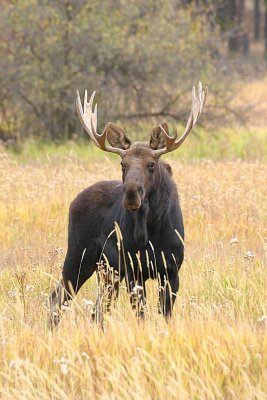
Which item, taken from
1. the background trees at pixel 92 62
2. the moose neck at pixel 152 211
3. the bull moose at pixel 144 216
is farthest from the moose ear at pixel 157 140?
the background trees at pixel 92 62

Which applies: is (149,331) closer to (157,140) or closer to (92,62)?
(157,140)

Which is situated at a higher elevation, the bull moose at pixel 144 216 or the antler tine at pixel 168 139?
the antler tine at pixel 168 139

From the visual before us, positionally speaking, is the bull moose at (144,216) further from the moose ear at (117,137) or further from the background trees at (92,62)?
the background trees at (92,62)

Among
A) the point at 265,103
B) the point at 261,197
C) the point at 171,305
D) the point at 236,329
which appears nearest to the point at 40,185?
the point at 261,197

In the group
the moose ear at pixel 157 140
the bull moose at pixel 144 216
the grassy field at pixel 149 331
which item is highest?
the moose ear at pixel 157 140

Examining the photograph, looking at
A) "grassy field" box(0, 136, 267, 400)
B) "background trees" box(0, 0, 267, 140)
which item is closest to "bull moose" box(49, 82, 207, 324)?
"grassy field" box(0, 136, 267, 400)

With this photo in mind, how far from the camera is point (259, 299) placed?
23.0 feet

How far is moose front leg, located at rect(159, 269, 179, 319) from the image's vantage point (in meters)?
6.92

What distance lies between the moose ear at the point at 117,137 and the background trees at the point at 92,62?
11279 mm

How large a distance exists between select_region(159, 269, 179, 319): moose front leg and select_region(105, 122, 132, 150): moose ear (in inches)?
35.6

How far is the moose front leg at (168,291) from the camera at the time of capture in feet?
22.7

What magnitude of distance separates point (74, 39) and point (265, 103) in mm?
11547

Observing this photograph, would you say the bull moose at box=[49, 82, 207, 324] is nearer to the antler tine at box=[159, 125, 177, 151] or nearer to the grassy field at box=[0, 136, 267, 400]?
the antler tine at box=[159, 125, 177, 151]

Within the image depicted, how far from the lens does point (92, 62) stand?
19.2 metres
